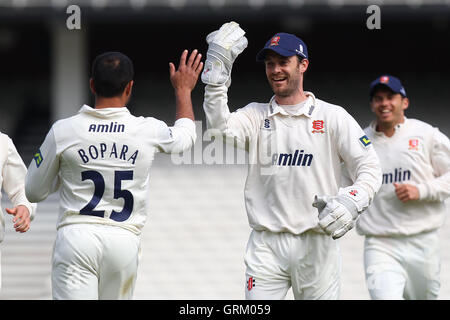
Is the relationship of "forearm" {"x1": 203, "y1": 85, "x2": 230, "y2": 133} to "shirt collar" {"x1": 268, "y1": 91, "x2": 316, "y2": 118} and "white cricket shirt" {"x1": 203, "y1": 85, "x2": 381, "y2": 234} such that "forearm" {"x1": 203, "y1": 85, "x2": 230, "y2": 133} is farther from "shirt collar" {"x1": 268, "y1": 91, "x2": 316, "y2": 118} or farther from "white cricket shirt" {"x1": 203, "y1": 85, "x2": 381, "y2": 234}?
"shirt collar" {"x1": 268, "y1": 91, "x2": 316, "y2": 118}

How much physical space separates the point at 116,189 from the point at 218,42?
44.2 inches

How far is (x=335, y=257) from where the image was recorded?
220 inches

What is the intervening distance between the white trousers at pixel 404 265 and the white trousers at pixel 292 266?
1.34 m

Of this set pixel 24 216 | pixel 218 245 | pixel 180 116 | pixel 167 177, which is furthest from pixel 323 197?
pixel 167 177

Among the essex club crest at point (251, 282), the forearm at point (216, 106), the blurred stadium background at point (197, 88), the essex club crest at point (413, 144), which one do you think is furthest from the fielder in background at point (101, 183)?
the blurred stadium background at point (197, 88)

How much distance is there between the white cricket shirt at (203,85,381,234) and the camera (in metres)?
Answer: 5.47

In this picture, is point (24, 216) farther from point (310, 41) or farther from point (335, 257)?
point (310, 41)

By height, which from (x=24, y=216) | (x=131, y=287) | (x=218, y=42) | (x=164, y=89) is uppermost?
(x=164, y=89)

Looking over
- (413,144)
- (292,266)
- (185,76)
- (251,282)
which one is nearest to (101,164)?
(185,76)

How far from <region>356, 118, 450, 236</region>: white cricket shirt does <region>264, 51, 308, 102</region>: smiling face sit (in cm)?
170

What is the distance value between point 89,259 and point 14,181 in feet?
3.28

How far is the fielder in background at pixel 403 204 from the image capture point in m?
6.90

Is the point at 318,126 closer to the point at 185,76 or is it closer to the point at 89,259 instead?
the point at 185,76

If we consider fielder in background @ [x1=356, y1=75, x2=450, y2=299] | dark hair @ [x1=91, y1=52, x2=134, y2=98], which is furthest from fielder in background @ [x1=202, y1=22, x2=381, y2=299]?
fielder in background @ [x1=356, y1=75, x2=450, y2=299]
